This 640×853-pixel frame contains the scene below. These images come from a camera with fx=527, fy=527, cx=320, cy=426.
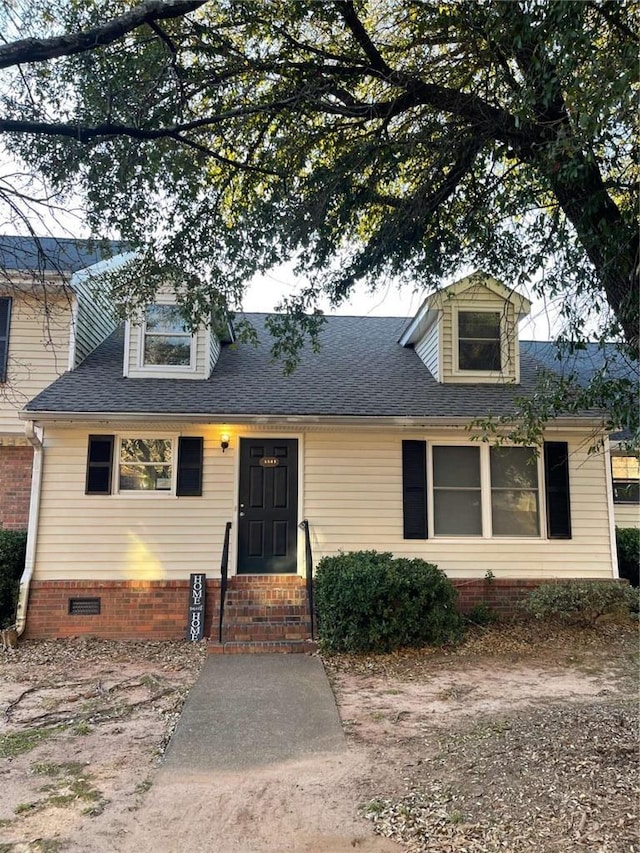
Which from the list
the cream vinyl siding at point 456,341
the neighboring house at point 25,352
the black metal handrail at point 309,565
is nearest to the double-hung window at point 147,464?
the neighboring house at point 25,352

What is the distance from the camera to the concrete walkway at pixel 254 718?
3.83 m

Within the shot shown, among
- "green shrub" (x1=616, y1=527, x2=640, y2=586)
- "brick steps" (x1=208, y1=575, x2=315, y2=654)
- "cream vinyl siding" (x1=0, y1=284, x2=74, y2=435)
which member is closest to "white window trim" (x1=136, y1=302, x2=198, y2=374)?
"cream vinyl siding" (x1=0, y1=284, x2=74, y2=435)

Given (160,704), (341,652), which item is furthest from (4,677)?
(341,652)

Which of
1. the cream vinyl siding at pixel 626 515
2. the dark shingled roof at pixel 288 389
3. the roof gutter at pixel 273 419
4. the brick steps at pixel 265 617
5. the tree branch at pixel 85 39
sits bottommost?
the brick steps at pixel 265 617

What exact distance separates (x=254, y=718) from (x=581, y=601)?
15.4 ft

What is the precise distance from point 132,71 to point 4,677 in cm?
630

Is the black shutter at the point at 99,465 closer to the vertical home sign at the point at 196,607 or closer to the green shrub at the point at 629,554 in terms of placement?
the vertical home sign at the point at 196,607

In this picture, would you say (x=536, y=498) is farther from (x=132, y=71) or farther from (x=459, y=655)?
(x=132, y=71)

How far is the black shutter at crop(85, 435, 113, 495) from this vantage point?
7527mm

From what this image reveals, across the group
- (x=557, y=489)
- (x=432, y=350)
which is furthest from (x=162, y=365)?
(x=557, y=489)

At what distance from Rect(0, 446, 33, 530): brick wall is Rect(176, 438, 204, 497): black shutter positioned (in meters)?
2.52

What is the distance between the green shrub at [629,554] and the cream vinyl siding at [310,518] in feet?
4.86

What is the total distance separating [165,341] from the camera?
28.5 ft

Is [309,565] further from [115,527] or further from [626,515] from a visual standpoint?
[626,515]
